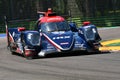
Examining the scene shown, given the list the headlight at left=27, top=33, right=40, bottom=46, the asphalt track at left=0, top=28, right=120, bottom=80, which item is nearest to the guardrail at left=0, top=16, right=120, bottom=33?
the headlight at left=27, top=33, right=40, bottom=46

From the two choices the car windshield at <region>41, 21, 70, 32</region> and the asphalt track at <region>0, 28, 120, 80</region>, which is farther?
the car windshield at <region>41, 21, 70, 32</region>

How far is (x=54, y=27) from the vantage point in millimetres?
16641

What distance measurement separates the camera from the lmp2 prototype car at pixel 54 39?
607 inches

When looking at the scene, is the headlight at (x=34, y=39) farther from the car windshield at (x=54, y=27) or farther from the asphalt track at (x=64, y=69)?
the car windshield at (x=54, y=27)

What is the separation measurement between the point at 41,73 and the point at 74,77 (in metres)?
1.34

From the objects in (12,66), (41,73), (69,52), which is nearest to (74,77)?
(41,73)

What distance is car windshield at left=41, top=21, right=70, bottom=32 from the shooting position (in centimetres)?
1652

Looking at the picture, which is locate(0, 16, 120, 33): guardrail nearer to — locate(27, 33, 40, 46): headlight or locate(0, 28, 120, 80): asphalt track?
locate(27, 33, 40, 46): headlight

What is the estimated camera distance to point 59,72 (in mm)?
11398

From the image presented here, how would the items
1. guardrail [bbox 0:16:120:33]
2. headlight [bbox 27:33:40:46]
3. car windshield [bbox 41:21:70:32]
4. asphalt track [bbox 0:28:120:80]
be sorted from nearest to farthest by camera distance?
asphalt track [bbox 0:28:120:80], headlight [bbox 27:33:40:46], car windshield [bbox 41:21:70:32], guardrail [bbox 0:16:120:33]

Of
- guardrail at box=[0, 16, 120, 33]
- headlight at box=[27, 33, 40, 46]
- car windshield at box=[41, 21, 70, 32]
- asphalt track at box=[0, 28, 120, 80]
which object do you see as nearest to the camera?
asphalt track at box=[0, 28, 120, 80]

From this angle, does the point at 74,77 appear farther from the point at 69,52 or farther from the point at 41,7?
the point at 41,7

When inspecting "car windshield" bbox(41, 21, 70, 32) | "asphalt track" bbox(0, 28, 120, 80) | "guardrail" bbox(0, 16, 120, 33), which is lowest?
"guardrail" bbox(0, 16, 120, 33)

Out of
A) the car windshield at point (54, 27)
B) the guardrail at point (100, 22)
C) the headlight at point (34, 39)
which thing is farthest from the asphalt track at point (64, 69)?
the guardrail at point (100, 22)
